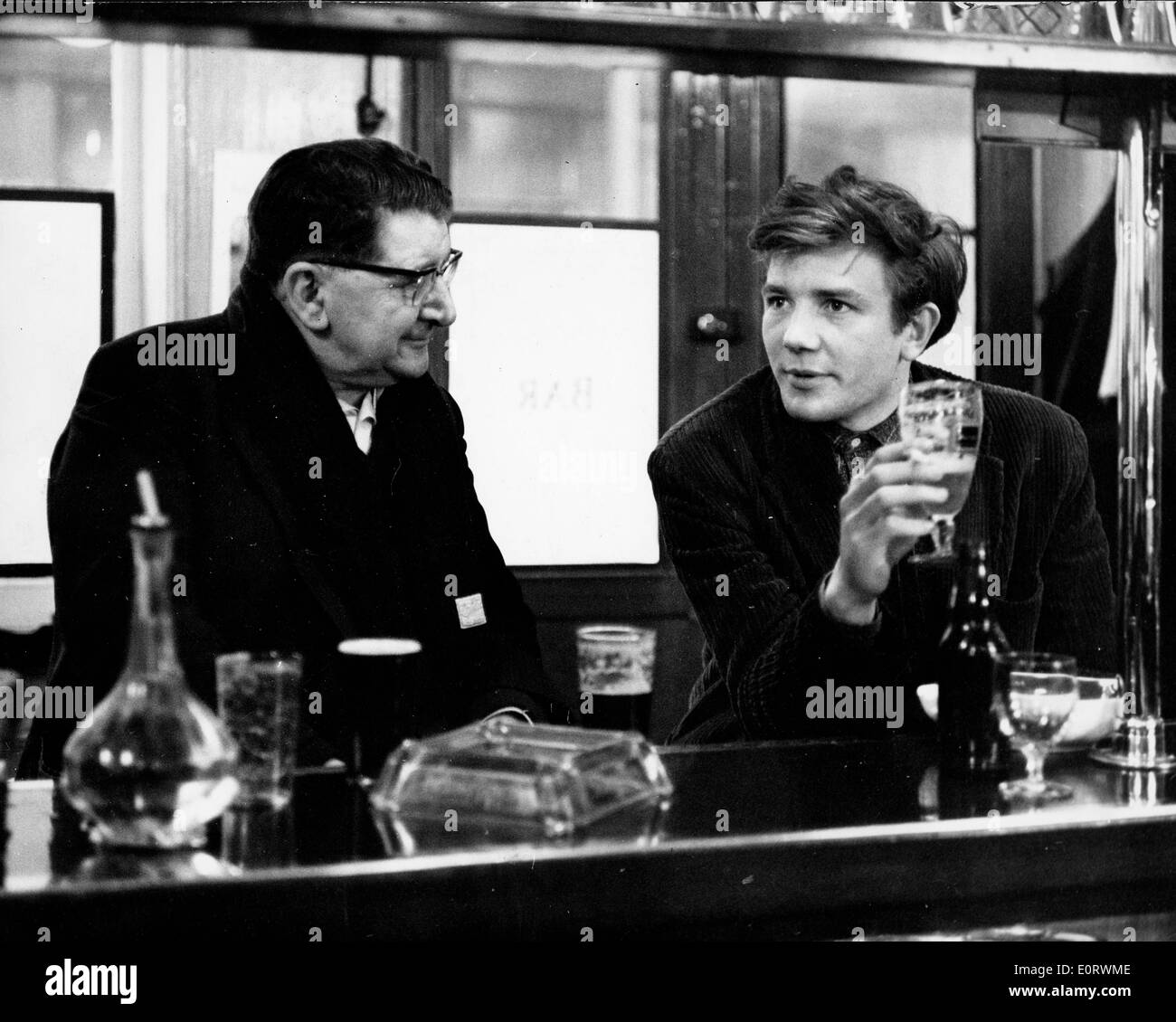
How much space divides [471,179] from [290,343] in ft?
4.98

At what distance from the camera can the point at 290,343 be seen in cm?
232

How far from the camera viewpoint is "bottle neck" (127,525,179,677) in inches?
41.0

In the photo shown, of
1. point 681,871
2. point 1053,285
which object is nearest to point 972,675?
point 681,871

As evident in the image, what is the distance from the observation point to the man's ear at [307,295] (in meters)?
2.34

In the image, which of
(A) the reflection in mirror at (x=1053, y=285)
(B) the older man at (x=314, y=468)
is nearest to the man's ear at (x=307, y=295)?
(B) the older man at (x=314, y=468)

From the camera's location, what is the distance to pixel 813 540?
216 centimetres

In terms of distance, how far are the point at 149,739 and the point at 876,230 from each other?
146cm

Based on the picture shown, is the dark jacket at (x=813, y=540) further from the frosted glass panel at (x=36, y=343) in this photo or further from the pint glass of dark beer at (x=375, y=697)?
the frosted glass panel at (x=36, y=343)

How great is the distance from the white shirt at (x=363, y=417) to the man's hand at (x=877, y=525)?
0.96 metres

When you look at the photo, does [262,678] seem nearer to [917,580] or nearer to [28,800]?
[28,800]
